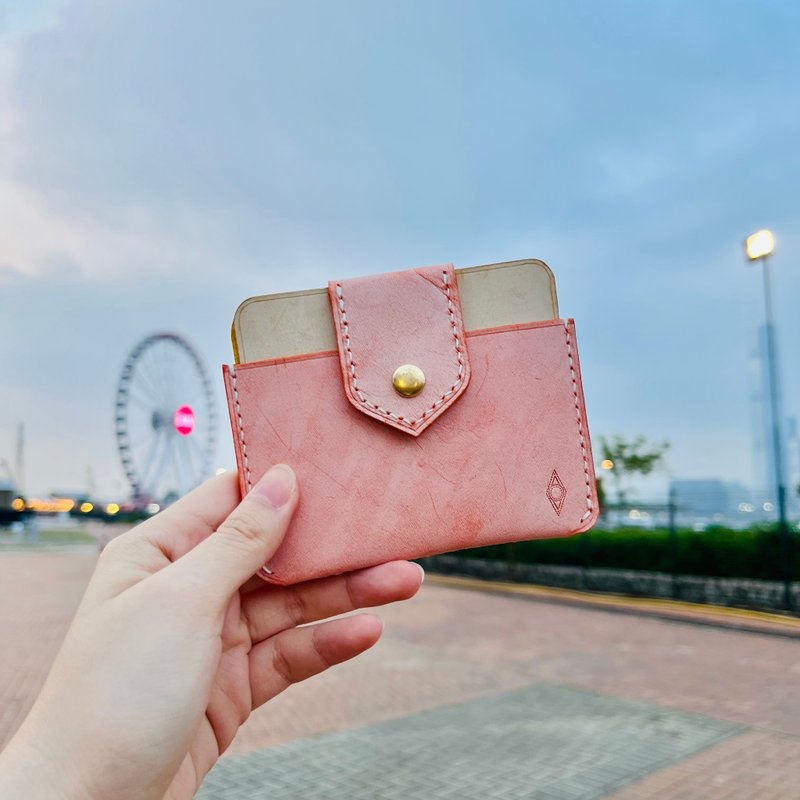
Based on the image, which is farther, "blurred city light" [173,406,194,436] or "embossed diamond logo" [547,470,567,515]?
"blurred city light" [173,406,194,436]

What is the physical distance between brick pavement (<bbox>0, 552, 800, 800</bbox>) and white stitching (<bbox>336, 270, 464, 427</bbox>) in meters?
3.93

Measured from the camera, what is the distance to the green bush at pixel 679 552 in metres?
11.9

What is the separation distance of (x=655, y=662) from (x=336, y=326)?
8.05 metres

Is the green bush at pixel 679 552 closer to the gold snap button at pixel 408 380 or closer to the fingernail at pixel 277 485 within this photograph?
the gold snap button at pixel 408 380

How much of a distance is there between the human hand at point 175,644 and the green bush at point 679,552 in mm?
11582

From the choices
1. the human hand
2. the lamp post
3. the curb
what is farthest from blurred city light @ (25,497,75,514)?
the human hand

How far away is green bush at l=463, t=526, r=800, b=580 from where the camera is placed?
469 inches

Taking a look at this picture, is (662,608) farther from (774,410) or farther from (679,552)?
(774,410)

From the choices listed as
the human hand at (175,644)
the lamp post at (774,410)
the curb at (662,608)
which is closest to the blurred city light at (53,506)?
the curb at (662,608)

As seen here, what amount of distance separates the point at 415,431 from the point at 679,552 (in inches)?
507

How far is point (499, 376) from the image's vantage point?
166 cm

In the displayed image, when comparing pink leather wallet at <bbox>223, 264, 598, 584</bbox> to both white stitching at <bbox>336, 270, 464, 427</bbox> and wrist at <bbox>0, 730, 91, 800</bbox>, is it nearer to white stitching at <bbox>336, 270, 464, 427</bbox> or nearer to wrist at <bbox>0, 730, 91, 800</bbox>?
white stitching at <bbox>336, 270, 464, 427</bbox>

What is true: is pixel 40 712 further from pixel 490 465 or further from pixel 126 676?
pixel 490 465

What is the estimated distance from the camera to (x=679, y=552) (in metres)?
13.2
